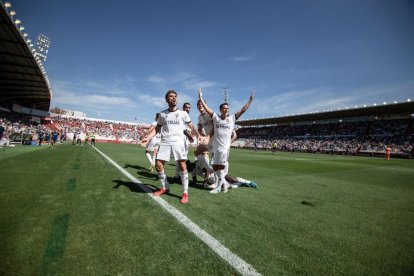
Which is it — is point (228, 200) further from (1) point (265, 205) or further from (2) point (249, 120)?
(2) point (249, 120)

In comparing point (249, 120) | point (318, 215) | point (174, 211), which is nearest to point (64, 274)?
point (174, 211)

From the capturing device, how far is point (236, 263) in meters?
2.23

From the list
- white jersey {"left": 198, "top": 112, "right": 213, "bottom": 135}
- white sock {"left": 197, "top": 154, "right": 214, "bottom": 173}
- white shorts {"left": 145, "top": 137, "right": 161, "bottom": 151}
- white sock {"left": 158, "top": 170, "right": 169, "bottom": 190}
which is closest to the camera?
white sock {"left": 158, "top": 170, "right": 169, "bottom": 190}

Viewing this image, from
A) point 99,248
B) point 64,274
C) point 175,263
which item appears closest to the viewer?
point 64,274

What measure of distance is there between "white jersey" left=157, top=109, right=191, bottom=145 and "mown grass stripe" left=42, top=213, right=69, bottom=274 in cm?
232

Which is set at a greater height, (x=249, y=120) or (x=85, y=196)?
(x=249, y=120)

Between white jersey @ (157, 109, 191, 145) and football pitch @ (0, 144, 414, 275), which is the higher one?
white jersey @ (157, 109, 191, 145)

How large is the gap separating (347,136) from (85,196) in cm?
5438

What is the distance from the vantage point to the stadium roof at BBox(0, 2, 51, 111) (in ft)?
65.3

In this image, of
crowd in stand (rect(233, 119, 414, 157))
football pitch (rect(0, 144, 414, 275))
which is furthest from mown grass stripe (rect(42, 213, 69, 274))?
crowd in stand (rect(233, 119, 414, 157))

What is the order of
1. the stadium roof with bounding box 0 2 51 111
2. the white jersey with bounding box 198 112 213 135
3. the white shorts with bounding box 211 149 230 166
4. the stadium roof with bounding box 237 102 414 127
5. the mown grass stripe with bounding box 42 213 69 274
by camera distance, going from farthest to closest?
the stadium roof with bounding box 237 102 414 127
the stadium roof with bounding box 0 2 51 111
the white jersey with bounding box 198 112 213 135
the white shorts with bounding box 211 149 230 166
the mown grass stripe with bounding box 42 213 69 274

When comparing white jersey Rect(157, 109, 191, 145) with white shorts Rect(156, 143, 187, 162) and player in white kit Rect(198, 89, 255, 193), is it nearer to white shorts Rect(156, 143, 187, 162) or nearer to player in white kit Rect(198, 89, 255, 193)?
white shorts Rect(156, 143, 187, 162)

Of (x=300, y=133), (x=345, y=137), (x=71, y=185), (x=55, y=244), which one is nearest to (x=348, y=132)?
(x=345, y=137)

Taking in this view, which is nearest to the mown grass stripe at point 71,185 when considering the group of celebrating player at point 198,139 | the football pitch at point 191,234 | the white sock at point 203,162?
the football pitch at point 191,234
